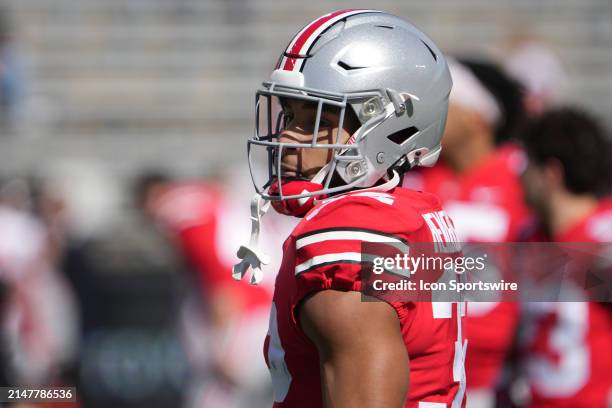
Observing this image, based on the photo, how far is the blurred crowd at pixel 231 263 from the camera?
3.77m

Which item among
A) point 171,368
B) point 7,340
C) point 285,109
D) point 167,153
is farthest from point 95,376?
point 285,109

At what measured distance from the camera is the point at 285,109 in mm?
2303

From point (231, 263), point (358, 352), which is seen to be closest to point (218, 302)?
point (231, 263)

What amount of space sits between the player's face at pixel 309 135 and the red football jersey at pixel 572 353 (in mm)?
1552

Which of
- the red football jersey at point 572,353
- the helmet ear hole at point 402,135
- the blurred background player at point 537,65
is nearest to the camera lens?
the helmet ear hole at point 402,135

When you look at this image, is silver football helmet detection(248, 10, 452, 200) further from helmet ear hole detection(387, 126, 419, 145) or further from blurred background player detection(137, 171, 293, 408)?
blurred background player detection(137, 171, 293, 408)


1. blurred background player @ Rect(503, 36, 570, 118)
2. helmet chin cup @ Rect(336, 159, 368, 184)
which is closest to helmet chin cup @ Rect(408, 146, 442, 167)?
helmet chin cup @ Rect(336, 159, 368, 184)

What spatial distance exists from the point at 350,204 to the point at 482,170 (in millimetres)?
2394

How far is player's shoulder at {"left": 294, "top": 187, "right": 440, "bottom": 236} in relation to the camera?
6.59 feet

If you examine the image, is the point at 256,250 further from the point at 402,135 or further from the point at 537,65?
the point at 537,65

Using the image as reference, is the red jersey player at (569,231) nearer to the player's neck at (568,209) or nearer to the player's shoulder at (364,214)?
the player's neck at (568,209)

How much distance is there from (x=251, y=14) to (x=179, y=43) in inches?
32.2

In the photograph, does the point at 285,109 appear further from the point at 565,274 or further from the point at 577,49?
the point at 577,49

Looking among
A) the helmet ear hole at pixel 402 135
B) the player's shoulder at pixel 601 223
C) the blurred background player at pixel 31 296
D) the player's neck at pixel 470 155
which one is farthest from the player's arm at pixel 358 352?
the blurred background player at pixel 31 296
